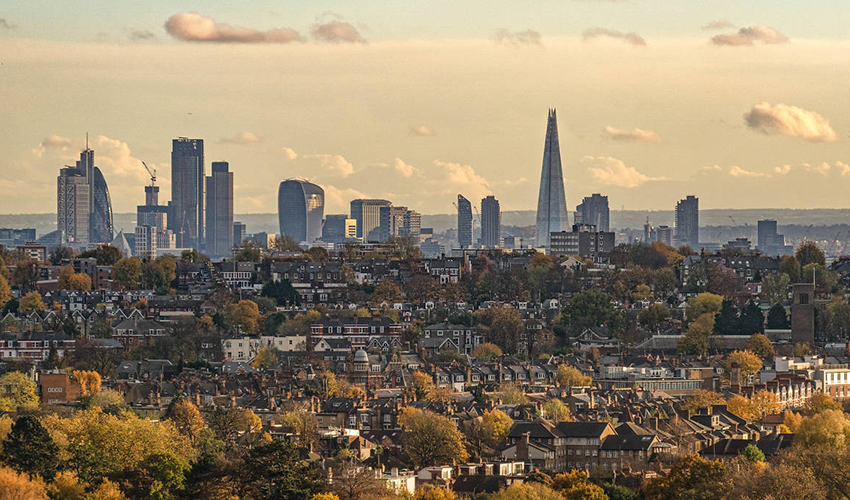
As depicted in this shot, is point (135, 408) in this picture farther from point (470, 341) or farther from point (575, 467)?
point (470, 341)

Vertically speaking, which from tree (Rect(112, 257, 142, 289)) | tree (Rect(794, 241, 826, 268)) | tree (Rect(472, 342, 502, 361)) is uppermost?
tree (Rect(794, 241, 826, 268))

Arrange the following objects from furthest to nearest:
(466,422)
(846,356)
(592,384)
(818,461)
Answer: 1. (846,356)
2. (592,384)
3. (466,422)
4. (818,461)

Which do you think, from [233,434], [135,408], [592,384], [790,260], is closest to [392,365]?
[592,384]

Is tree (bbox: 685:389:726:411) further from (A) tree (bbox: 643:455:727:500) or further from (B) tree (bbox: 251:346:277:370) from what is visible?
(B) tree (bbox: 251:346:277:370)

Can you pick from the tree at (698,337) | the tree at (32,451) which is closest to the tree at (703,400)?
the tree at (698,337)

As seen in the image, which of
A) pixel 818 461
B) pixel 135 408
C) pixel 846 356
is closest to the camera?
pixel 818 461

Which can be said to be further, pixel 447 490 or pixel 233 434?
pixel 233 434

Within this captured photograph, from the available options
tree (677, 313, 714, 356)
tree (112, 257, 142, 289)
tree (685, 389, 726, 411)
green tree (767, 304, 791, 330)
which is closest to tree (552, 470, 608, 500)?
tree (685, 389, 726, 411)

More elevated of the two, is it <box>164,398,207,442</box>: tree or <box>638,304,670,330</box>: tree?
<box>638,304,670,330</box>: tree
